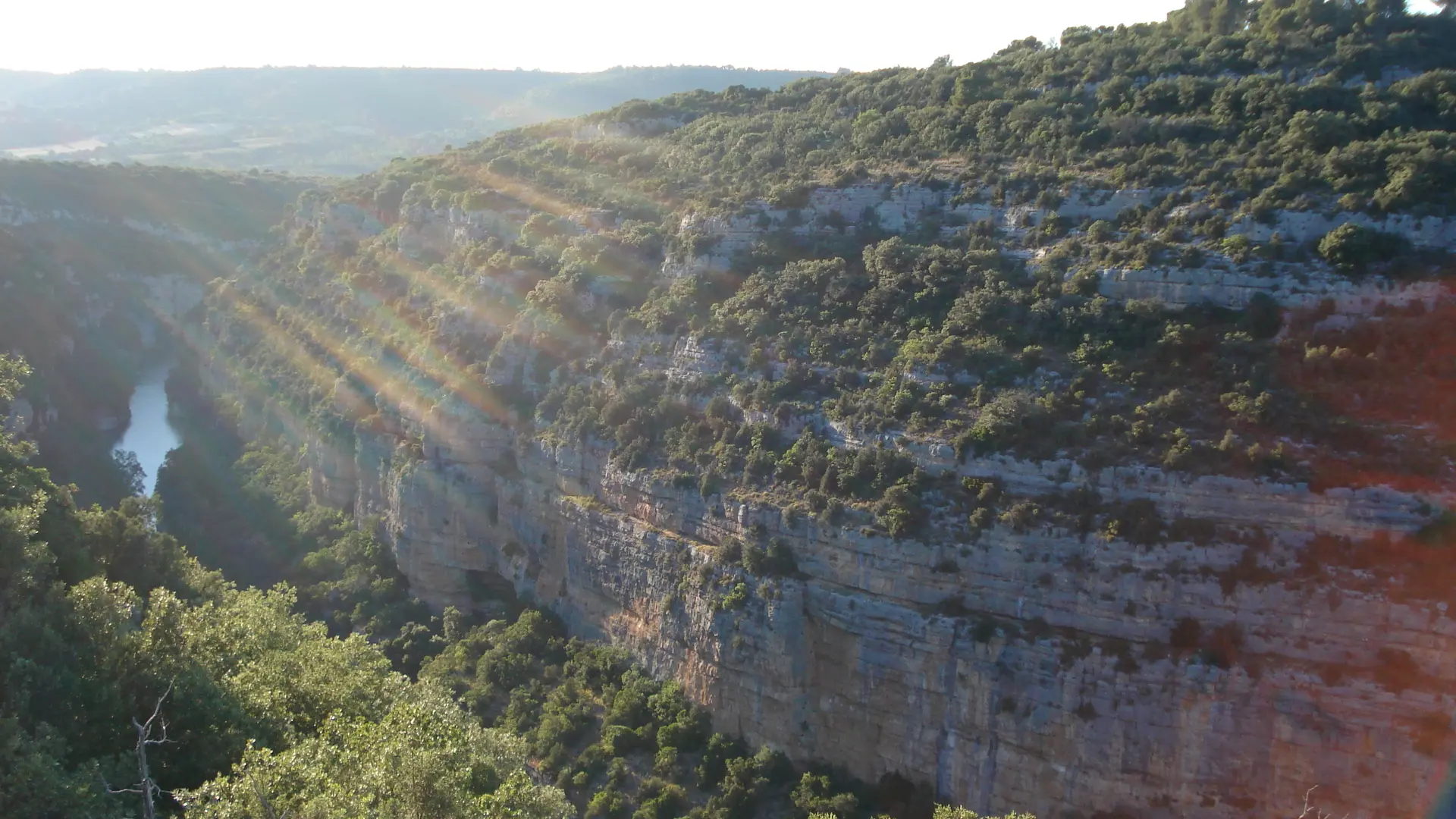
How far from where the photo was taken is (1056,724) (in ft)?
65.0

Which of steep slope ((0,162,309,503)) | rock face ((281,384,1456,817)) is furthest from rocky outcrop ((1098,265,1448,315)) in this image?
steep slope ((0,162,309,503))

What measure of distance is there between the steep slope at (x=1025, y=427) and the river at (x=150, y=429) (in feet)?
73.4

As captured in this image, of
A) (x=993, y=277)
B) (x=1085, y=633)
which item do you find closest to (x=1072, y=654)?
(x=1085, y=633)

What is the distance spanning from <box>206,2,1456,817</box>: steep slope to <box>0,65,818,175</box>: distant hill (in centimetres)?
9019

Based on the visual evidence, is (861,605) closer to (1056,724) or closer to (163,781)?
(1056,724)

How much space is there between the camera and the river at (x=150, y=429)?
5319 cm

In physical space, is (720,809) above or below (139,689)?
below

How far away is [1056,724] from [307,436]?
3769 centimetres

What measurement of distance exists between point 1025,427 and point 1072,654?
545cm

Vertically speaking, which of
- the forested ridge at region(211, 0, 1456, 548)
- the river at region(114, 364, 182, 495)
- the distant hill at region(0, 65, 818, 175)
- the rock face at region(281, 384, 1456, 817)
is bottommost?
the river at region(114, 364, 182, 495)

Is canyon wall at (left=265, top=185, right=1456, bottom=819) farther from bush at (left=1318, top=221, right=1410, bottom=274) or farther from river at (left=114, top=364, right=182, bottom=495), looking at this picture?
river at (left=114, top=364, right=182, bottom=495)

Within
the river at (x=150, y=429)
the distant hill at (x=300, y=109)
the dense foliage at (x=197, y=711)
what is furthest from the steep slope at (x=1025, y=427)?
the distant hill at (x=300, y=109)

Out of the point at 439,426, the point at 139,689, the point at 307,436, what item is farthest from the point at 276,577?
the point at 139,689

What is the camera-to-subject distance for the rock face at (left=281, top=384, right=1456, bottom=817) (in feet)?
58.9
